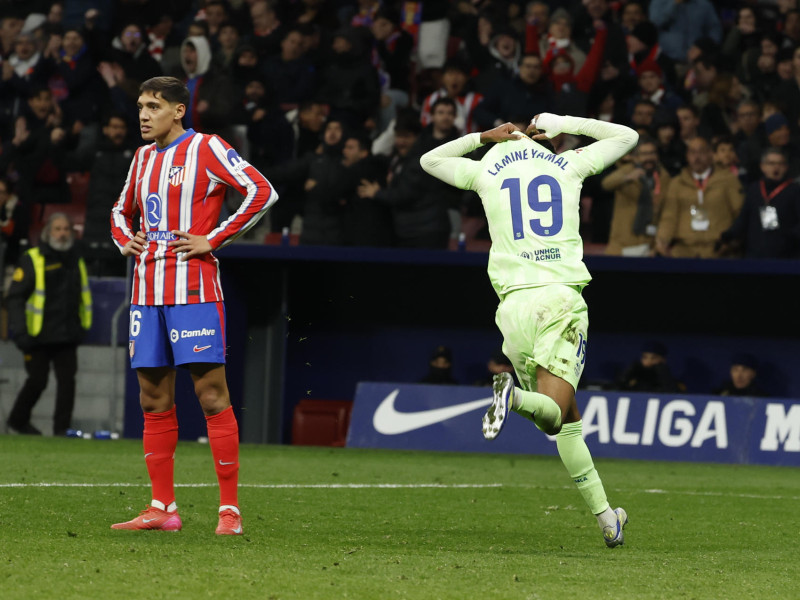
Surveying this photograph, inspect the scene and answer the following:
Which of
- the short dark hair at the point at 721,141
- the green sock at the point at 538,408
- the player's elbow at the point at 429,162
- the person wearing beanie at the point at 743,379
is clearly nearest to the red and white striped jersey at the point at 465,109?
the short dark hair at the point at 721,141

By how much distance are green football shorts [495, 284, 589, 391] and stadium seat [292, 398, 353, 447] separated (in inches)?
353

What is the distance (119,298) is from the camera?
15703 millimetres

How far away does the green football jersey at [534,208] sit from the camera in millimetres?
6461

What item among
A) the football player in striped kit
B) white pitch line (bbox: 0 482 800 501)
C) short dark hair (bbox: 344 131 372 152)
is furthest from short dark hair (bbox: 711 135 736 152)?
the football player in striped kit

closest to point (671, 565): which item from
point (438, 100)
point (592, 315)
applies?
point (438, 100)

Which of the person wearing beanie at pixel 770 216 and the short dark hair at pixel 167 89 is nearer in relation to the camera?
the short dark hair at pixel 167 89

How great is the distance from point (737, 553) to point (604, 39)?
34.4 ft

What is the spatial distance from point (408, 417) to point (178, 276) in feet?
25.6

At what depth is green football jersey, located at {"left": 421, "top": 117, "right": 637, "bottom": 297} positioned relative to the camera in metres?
6.46

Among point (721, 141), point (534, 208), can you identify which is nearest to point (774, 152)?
point (721, 141)

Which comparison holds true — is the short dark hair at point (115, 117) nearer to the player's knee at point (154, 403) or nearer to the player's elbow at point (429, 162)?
the player's elbow at point (429, 162)

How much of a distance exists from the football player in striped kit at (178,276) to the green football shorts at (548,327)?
129 centimetres

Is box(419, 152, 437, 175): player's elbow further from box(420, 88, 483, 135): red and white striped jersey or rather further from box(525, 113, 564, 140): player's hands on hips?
box(420, 88, 483, 135): red and white striped jersey

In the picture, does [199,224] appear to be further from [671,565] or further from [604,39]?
[604,39]
